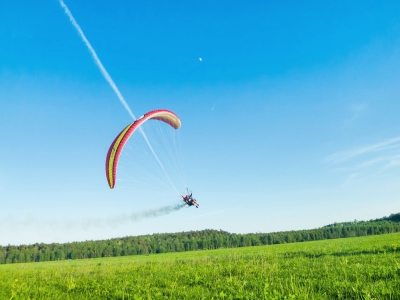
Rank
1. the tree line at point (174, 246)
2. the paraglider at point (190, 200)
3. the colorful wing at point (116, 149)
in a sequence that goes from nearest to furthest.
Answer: the colorful wing at point (116, 149)
the paraglider at point (190, 200)
the tree line at point (174, 246)

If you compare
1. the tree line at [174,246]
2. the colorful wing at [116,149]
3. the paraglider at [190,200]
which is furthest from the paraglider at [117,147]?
the tree line at [174,246]

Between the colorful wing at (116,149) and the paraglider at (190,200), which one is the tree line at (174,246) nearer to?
the paraglider at (190,200)

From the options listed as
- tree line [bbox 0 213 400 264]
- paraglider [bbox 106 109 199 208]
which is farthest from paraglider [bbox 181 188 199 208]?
tree line [bbox 0 213 400 264]

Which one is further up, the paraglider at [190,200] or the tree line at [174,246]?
the paraglider at [190,200]

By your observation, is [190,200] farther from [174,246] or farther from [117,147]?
[174,246]

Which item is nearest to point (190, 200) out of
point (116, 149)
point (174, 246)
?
point (116, 149)

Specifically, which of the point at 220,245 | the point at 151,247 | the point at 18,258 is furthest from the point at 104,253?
the point at 220,245

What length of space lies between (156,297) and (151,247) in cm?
13542

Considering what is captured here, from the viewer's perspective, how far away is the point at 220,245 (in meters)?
131

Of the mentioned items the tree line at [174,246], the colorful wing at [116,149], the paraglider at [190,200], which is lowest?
the tree line at [174,246]

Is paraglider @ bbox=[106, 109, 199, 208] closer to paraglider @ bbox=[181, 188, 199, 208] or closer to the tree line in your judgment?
paraglider @ bbox=[181, 188, 199, 208]

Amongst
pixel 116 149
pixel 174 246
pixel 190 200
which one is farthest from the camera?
pixel 174 246

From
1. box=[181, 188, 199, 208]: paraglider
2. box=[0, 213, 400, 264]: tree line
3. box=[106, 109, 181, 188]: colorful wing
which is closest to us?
box=[106, 109, 181, 188]: colorful wing

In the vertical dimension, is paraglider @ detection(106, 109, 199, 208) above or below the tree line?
above
